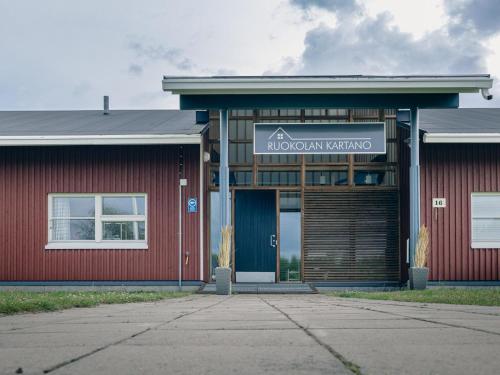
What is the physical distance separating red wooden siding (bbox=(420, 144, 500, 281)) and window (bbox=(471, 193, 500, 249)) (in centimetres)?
18

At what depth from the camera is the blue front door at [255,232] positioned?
18906mm

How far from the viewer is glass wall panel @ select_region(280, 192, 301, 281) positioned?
1753 cm

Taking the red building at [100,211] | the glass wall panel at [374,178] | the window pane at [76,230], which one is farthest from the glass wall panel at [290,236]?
the window pane at [76,230]

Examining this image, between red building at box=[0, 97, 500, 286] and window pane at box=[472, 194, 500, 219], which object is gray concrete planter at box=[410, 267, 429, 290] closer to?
red building at box=[0, 97, 500, 286]

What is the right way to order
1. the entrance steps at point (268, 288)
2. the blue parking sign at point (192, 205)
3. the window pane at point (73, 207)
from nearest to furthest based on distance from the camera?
1. the entrance steps at point (268, 288)
2. the blue parking sign at point (192, 205)
3. the window pane at point (73, 207)

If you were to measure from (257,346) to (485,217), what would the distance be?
13.3m

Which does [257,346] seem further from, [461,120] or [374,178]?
[461,120]

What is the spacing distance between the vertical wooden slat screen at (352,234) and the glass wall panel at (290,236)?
364mm

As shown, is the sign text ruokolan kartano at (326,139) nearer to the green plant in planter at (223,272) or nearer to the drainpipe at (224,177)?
the drainpipe at (224,177)

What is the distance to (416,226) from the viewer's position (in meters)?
15.1

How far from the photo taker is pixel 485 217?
1650cm

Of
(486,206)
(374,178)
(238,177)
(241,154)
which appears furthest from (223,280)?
(486,206)

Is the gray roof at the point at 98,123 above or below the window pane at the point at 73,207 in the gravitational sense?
above

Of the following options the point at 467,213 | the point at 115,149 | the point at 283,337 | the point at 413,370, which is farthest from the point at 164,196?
the point at 413,370
